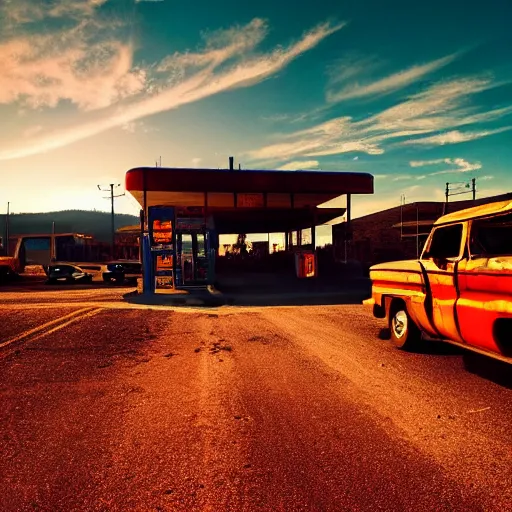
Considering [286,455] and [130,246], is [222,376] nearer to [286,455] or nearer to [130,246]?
[286,455]

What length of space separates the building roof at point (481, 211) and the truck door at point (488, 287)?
92mm

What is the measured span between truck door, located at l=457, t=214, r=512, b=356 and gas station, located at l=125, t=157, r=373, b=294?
12858mm

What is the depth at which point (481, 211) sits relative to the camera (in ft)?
16.8

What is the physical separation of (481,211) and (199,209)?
42.4ft

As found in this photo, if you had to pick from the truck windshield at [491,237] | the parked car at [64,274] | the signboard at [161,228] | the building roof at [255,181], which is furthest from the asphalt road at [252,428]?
the parked car at [64,274]

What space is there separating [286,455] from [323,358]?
3246 millimetres

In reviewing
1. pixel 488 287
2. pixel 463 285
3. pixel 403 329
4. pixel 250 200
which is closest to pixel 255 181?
pixel 250 200

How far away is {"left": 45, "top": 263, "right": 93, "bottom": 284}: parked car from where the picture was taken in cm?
2573

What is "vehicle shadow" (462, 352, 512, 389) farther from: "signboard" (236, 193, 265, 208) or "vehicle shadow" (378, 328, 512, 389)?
"signboard" (236, 193, 265, 208)

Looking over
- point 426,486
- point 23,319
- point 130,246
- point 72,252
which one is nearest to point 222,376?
point 426,486

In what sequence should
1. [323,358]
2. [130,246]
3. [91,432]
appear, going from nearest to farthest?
[91,432], [323,358], [130,246]

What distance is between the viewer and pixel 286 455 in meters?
3.24

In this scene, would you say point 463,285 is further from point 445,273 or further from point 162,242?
point 162,242

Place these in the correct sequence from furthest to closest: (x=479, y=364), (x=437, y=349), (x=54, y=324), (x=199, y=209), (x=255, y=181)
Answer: (x=255, y=181) → (x=199, y=209) → (x=54, y=324) → (x=437, y=349) → (x=479, y=364)
